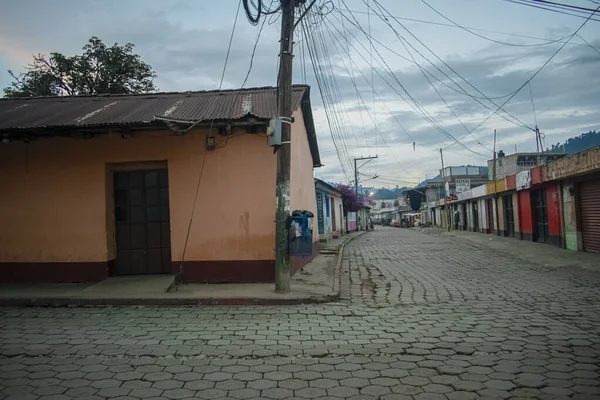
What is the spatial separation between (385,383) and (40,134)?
25.5 ft

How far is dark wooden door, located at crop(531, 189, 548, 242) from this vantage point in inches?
678

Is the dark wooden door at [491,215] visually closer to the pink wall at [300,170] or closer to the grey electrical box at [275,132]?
the pink wall at [300,170]

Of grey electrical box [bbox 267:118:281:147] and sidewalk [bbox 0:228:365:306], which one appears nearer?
sidewalk [bbox 0:228:365:306]

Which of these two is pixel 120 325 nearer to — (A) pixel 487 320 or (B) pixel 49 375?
(B) pixel 49 375

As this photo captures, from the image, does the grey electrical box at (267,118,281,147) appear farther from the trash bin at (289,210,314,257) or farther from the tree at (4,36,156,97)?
the tree at (4,36,156,97)

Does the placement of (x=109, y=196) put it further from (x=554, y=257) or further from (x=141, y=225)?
(x=554, y=257)

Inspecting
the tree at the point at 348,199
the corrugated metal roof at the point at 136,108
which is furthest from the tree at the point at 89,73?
the tree at the point at 348,199

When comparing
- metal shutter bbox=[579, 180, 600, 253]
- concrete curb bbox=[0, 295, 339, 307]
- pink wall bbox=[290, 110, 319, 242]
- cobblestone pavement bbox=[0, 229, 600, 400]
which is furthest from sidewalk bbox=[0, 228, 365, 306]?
metal shutter bbox=[579, 180, 600, 253]

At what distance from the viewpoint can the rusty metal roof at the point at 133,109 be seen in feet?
24.5

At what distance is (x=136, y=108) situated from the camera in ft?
29.6

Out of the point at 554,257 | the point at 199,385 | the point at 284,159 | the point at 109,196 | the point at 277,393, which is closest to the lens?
the point at 277,393

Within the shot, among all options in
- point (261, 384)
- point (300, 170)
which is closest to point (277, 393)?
point (261, 384)

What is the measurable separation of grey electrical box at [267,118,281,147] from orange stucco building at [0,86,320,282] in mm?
903

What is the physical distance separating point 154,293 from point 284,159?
131 inches
